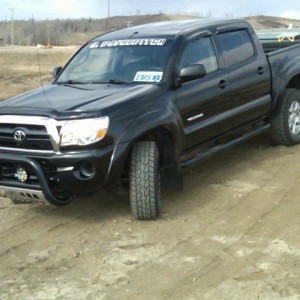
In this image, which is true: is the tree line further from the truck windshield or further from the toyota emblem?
the toyota emblem

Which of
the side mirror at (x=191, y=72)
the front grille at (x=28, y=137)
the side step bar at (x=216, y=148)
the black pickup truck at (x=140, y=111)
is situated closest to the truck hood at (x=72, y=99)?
the black pickup truck at (x=140, y=111)

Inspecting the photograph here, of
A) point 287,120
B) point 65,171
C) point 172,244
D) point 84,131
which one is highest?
point 84,131

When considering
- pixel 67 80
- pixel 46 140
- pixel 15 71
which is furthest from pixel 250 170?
pixel 15 71

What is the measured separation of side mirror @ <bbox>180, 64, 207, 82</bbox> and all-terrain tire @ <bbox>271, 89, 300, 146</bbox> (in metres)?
2.17

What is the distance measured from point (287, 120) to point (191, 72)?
7.98 ft

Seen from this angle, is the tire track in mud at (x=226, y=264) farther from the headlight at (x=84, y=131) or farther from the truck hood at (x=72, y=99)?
the truck hood at (x=72, y=99)

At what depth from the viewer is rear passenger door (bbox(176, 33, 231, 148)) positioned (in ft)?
18.4

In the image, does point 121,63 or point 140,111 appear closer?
point 140,111

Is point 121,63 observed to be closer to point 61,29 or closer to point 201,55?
point 201,55

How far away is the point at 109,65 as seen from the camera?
5984 mm

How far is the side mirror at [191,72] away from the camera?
18.0 ft

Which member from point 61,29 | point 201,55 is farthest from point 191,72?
point 61,29

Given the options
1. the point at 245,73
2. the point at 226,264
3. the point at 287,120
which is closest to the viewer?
the point at 226,264

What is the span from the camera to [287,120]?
292 inches
